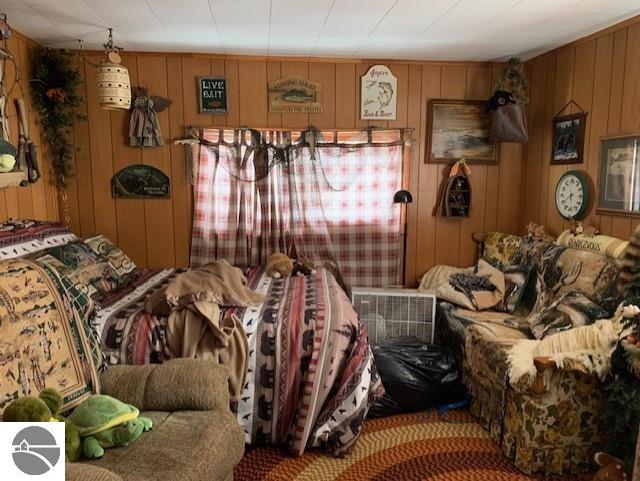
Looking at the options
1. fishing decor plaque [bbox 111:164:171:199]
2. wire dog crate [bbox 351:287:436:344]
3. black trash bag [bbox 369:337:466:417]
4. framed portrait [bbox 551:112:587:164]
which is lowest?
black trash bag [bbox 369:337:466:417]

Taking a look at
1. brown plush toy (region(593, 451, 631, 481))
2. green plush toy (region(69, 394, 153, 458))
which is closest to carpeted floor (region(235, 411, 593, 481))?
brown plush toy (region(593, 451, 631, 481))

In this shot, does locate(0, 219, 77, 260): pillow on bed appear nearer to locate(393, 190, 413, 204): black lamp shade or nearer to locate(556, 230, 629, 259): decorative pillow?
locate(393, 190, 413, 204): black lamp shade

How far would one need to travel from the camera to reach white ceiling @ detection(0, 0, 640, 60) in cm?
243

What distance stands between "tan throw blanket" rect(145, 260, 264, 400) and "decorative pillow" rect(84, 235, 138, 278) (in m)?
0.82

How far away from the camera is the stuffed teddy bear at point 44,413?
134 cm

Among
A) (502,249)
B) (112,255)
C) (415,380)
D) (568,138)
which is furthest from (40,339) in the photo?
(568,138)

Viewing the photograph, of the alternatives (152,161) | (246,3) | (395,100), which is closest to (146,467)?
(246,3)

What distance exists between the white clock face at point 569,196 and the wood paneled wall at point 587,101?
0.08m

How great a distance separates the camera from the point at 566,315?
232cm

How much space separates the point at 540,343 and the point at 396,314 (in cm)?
117

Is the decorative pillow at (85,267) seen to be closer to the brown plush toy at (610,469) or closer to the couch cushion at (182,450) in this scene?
A: the couch cushion at (182,450)

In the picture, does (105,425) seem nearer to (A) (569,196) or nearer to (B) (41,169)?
(B) (41,169)

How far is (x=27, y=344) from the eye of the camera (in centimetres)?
158

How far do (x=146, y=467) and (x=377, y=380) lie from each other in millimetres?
1339
